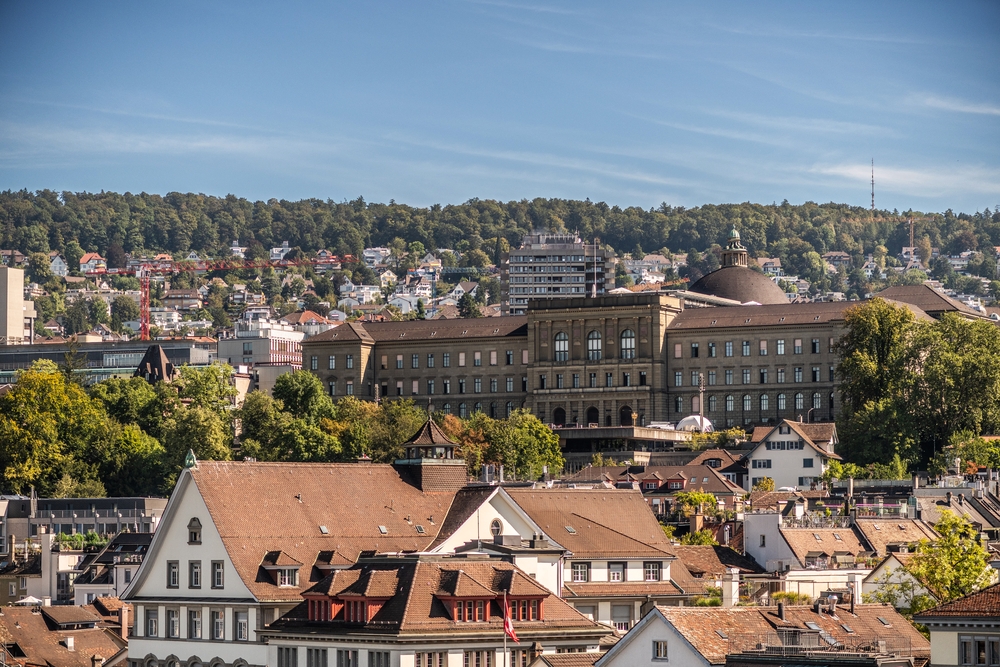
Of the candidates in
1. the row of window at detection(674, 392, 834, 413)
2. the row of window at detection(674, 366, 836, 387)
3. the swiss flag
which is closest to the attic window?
the swiss flag

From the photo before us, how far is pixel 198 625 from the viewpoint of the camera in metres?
76.5

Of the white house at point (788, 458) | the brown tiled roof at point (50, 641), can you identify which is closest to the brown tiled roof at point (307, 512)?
the brown tiled roof at point (50, 641)

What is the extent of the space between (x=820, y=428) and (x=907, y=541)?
65.5 m

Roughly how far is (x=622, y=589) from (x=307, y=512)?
34.8 feet

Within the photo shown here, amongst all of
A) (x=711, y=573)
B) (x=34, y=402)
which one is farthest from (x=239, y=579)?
(x=34, y=402)

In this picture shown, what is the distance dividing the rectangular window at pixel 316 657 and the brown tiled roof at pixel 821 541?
1231 inches

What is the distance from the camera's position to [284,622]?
69.9 m

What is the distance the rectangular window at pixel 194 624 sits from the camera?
251 feet

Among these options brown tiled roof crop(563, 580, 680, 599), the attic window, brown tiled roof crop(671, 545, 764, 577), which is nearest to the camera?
the attic window

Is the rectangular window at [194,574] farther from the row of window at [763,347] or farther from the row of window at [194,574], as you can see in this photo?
the row of window at [763,347]

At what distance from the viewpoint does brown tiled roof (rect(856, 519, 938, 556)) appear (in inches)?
3964

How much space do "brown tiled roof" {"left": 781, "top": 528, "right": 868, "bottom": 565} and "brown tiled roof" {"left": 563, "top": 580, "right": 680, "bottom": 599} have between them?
1511 centimetres

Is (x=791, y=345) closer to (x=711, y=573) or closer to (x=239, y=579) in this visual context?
(x=711, y=573)

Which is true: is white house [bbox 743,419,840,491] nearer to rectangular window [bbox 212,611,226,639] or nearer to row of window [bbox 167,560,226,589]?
row of window [bbox 167,560,226,589]
